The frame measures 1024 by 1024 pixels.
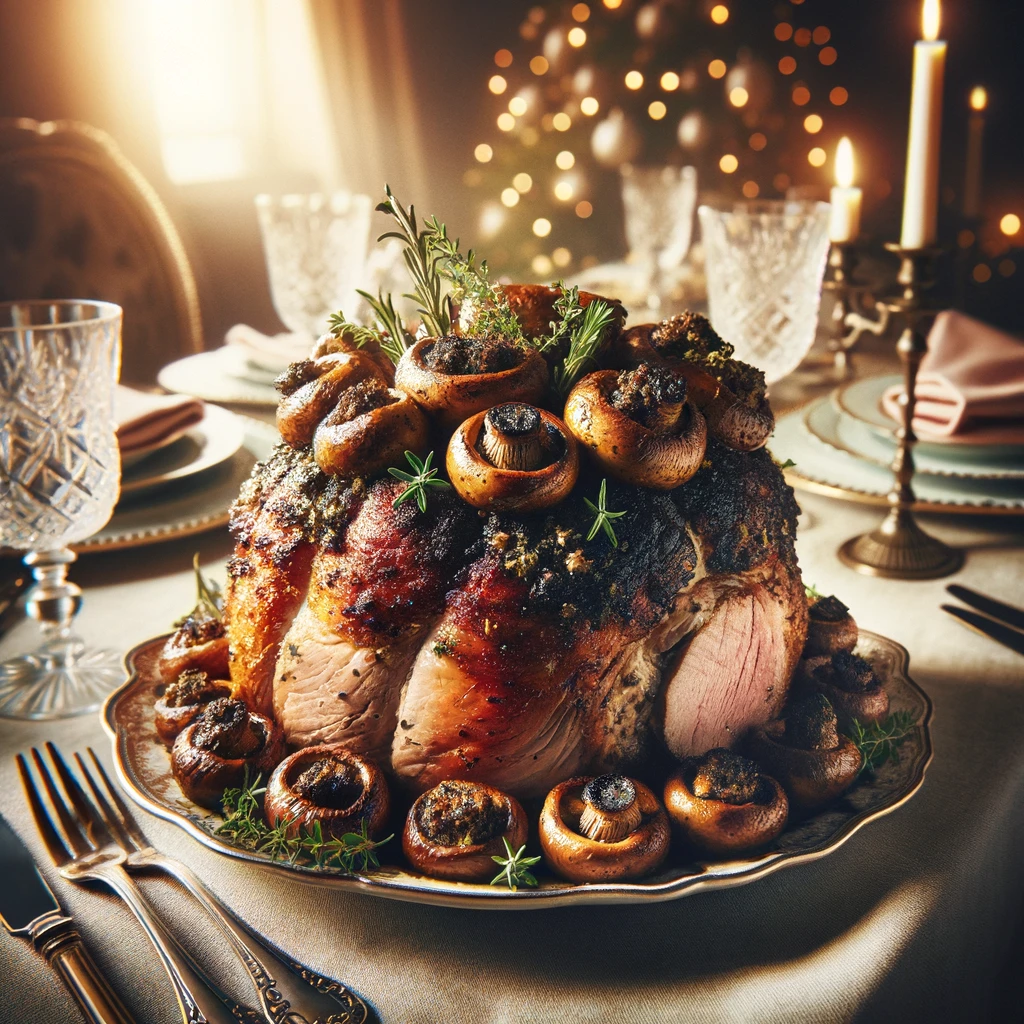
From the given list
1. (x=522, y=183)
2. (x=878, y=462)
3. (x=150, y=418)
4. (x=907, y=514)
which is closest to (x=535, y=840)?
(x=907, y=514)

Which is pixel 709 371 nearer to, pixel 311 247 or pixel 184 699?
pixel 184 699

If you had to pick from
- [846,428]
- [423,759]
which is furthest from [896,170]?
[423,759]

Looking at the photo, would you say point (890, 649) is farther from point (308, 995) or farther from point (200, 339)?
point (200, 339)

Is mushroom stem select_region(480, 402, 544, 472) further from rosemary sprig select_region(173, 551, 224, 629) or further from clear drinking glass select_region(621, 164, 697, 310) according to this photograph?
clear drinking glass select_region(621, 164, 697, 310)

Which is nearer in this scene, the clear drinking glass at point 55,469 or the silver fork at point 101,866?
the silver fork at point 101,866

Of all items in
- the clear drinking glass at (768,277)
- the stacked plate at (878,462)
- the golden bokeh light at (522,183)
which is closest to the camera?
the stacked plate at (878,462)

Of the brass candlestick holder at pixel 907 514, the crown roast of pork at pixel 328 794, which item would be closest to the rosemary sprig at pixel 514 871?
the crown roast of pork at pixel 328 794

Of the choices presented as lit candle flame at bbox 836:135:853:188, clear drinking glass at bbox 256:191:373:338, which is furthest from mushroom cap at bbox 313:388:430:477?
lit candle flame at bbox 836:135:853:188

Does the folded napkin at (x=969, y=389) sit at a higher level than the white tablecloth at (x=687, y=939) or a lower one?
higher

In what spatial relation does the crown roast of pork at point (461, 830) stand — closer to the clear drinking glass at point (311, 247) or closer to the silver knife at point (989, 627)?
the silver knife at point (989, 627)
